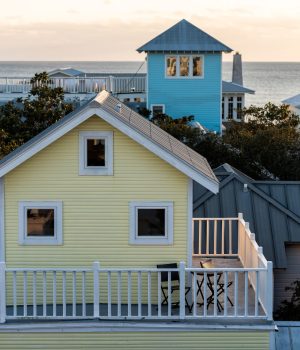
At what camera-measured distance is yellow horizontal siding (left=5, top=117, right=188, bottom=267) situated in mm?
17000

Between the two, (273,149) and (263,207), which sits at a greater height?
(273,149)

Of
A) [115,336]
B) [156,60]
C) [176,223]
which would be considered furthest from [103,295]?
[156,60]

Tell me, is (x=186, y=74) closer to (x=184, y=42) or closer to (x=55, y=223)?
(x=184, y=42)

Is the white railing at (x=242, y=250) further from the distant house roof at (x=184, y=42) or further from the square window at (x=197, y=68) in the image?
the square window at (x=197, y=68)

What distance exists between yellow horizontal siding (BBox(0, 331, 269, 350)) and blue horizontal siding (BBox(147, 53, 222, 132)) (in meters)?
35.7

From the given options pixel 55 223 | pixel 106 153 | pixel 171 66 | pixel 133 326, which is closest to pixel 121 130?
pixel 106 153

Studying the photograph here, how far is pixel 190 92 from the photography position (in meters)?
51.5

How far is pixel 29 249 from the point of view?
17.2 meters

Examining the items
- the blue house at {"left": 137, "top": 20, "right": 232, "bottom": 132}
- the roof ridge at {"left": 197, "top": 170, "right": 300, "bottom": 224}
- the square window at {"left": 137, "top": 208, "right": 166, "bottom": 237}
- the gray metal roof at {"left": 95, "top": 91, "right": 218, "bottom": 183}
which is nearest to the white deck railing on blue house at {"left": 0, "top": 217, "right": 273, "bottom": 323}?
the square window at {"left": 137, "top": 208, "right": 166, "bottom": 237}

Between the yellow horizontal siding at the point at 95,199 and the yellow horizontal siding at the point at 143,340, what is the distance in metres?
1.56

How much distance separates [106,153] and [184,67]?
3508 cm

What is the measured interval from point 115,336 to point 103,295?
107cm

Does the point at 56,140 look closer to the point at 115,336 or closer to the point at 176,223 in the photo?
the point at 176,223

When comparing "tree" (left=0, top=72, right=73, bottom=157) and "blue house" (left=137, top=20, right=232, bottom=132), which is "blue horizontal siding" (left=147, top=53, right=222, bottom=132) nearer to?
"blue house" (left=137, top=20, right=232, bottom=132)
